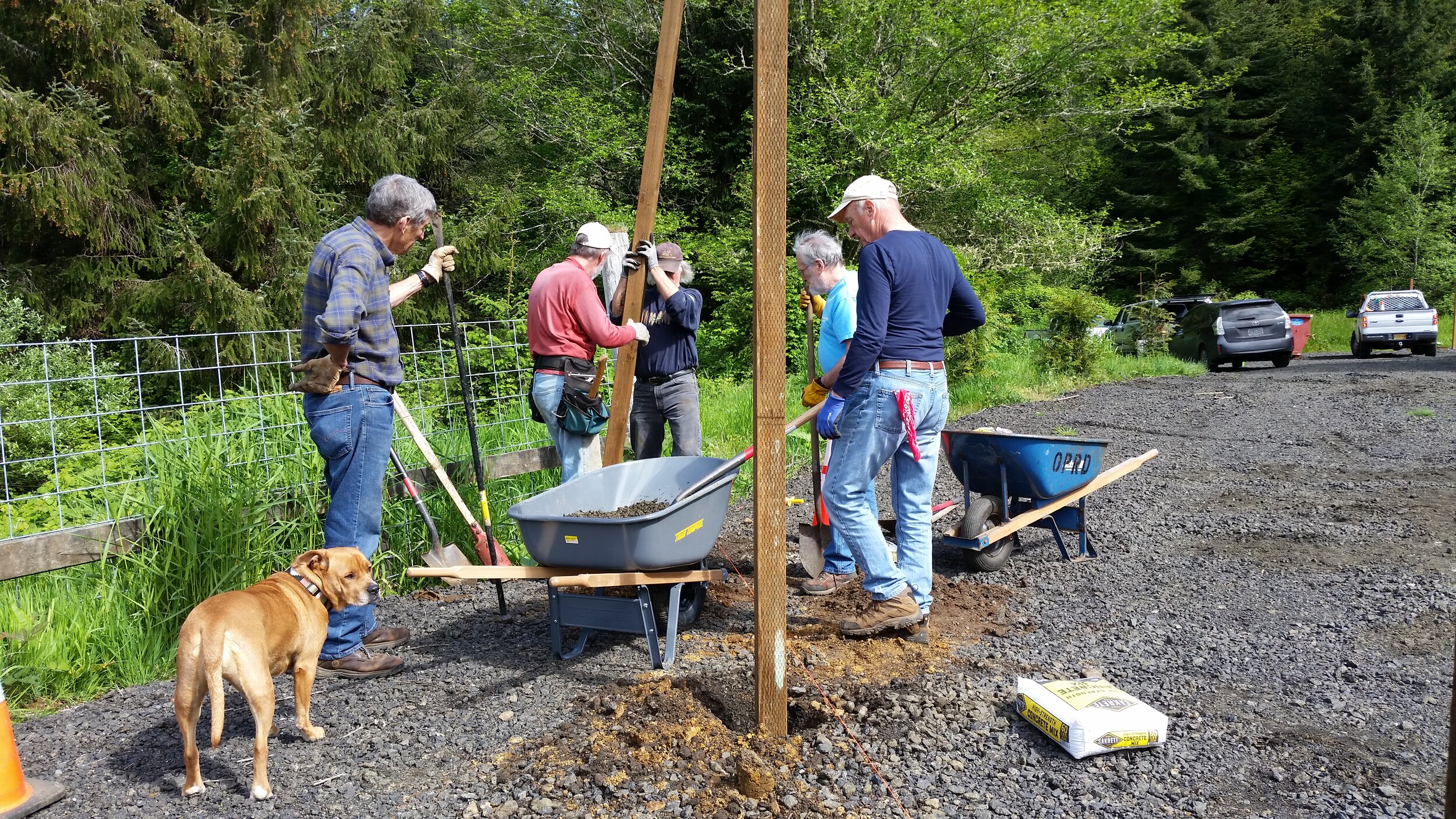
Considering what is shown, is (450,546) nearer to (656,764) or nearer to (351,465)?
(351,465)

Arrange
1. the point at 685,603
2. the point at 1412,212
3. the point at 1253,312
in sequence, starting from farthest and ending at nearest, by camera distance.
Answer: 1. the point at 1412,212
2. the point at 1253,312
3. the point at 685,603

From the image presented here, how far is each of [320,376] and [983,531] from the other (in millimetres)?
3367

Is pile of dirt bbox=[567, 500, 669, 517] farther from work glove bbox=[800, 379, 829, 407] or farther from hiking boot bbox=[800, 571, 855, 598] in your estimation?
hiking boot bbox=[800, 571, 855, 598]

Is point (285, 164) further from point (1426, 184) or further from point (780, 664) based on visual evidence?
point (1426, 184)

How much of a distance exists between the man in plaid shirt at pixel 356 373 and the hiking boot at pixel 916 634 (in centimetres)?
210

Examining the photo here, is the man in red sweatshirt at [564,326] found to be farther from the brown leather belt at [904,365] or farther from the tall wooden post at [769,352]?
the tall wooden post at [769,352]

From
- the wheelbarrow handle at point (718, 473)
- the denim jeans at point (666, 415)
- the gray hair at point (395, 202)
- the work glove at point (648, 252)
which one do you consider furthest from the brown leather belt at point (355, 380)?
the denim jeans at point (666, 415)

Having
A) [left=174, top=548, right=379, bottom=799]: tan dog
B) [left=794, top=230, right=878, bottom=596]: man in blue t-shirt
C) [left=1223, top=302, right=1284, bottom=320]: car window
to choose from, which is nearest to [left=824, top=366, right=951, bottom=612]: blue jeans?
[left=794, top=230, right=878, bottom=596]: man in blue t-shirt

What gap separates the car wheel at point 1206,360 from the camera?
54.6 feet

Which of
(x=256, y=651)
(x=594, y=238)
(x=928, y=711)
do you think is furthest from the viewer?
(x=594, y=238)

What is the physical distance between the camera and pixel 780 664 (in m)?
2.97

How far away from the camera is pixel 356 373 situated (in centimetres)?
362

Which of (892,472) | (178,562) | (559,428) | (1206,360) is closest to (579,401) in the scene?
(559,428)

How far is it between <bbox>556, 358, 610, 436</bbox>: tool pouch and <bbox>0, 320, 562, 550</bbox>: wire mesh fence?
36.4 inches
